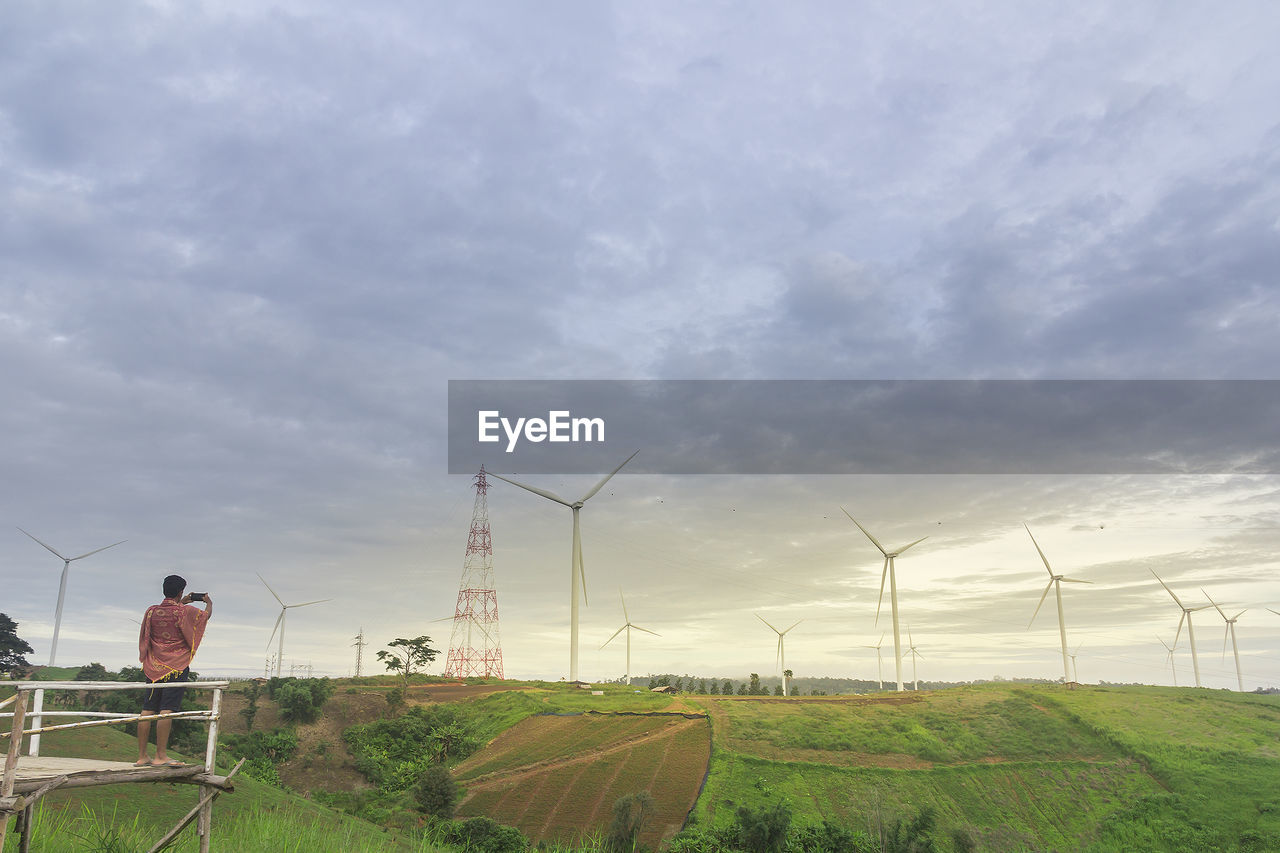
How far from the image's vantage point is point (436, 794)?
5184 cm

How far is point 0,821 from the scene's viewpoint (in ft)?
37.7

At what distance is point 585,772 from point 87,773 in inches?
1947

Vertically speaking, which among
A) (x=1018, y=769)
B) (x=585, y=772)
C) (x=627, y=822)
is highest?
(x=585, y=772)

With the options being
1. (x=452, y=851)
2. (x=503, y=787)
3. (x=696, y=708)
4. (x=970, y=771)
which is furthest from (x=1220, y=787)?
(x=452, y=851)

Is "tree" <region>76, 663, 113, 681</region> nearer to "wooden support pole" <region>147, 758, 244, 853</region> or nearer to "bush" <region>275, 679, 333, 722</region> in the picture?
"bush" <region>275, 679, 333, 722</region>

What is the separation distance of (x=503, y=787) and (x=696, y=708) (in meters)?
24.4

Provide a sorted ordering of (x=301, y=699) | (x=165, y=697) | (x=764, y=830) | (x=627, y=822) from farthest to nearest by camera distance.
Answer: (x=301, y=699) < (x=627, y=822) < (x=764, y=830) < (x=165, y=697)

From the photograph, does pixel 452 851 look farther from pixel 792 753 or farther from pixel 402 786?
pixel 792 753

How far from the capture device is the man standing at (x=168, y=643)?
1625 centimetres

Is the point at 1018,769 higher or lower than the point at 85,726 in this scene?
lower

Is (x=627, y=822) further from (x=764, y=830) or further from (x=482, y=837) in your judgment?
(x=482, y=837)

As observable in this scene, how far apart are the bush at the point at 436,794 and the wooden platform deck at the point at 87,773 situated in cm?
3922

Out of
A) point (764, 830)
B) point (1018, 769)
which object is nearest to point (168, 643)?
point (764, 830)

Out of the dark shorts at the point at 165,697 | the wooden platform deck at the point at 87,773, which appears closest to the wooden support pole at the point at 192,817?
the wooden platform deck at the point at 87,773
